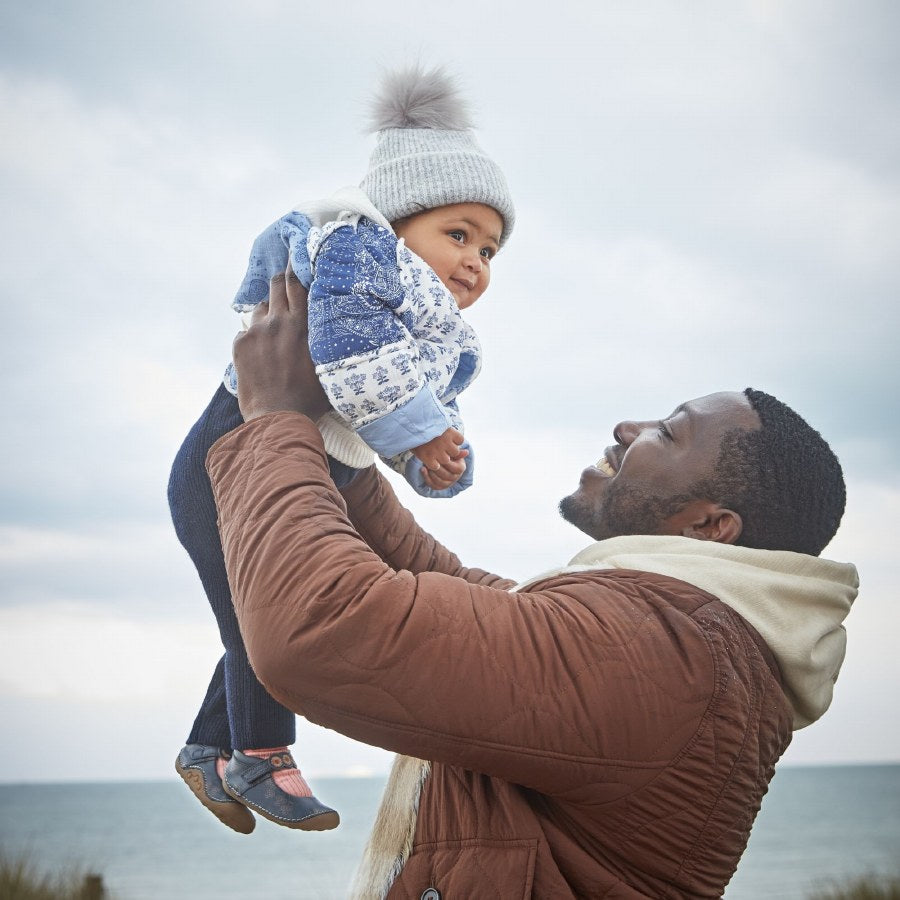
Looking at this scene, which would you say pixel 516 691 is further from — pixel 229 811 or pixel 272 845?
pixel 272 845

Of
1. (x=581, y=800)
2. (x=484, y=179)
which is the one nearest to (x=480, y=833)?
(x=581, y=800)

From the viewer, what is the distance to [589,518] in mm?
2658

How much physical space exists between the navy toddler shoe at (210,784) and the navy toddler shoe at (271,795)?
0.09 ft

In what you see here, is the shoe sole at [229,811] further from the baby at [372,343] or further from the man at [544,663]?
the man at [544,663]

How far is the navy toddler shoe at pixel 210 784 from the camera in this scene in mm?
2312

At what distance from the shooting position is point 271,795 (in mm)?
2244

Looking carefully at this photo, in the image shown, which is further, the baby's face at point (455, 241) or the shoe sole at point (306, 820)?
the baby's face at point (455, 241)

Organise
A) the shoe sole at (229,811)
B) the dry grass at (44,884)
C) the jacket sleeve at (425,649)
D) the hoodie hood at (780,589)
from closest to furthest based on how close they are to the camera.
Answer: the jacket sleeve at (425,649), the hoodie hood at (780,589), the shoe sole at (229,811), the dry grass at (44,884)

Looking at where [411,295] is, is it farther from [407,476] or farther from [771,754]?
[771,754]

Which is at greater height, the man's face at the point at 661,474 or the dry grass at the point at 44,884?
the man's face at the point at 661,474

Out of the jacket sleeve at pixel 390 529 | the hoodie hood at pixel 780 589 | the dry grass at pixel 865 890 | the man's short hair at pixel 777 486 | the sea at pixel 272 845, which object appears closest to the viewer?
the hoodie hood at pixel 780 589

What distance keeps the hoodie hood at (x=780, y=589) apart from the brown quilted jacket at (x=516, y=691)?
0.18 ft

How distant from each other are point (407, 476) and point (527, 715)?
0.77 m

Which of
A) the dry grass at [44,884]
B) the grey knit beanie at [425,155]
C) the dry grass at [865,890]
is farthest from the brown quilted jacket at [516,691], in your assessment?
the dry grass at [865,890]
